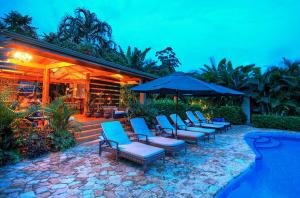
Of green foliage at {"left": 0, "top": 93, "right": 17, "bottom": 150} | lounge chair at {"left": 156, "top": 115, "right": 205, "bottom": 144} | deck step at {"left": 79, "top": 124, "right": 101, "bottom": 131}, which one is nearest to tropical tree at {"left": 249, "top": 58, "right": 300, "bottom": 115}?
lounge chair at {"left": 156, "top": 115, "right": 205, "bottom": 144}

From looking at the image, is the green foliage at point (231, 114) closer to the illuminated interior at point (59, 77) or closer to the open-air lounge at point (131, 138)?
the open-air lounge at point (131, 138)

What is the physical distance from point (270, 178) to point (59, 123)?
6.99m

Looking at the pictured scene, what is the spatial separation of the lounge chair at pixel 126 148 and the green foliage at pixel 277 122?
10598 millimetres

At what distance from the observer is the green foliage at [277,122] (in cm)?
A: 1139

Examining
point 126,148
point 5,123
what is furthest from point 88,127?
point 126,148

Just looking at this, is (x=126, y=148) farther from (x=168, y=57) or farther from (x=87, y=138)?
(x=168, y=57)

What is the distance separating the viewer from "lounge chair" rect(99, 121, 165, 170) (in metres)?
4.48

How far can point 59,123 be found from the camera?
6.23 meters

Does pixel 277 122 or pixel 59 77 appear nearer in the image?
pixel 59 77

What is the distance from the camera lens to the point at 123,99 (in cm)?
1403

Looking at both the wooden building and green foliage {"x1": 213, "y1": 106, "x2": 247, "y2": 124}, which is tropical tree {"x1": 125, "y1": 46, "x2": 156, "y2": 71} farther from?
green foliage {"x1": 213, "y1": 106, "x2": 247, "y2": 124}

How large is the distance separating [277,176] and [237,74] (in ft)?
38.3

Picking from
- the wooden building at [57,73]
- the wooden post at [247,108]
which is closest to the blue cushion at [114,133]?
the wooden building at [57,73]

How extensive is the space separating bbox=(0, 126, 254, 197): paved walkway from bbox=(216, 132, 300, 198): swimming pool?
0.23 m
